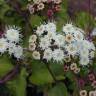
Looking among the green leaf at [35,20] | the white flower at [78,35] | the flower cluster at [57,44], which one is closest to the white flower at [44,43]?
the flower cluster at [57,44]

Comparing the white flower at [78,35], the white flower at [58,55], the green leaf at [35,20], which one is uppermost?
the green leaf at [35,20]

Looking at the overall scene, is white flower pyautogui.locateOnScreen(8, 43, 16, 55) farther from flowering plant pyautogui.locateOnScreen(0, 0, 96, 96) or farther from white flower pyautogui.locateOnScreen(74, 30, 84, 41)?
white flower pyautogui.locateOnScreen(74, 30, 84, 41)

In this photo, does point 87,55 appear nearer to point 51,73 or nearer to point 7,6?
point 51,73

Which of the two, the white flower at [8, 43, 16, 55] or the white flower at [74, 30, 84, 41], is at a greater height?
the white flower at [74, 30, 84, 41]

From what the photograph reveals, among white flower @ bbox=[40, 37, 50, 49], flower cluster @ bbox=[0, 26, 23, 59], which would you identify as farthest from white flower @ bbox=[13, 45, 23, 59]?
white flower @ bbox=[40, 37, 50, 49]

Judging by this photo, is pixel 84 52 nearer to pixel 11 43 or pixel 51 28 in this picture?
pixel 51 28

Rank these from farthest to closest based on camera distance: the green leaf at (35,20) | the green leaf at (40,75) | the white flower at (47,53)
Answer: the green leaf at (35,20) < the green leaf at (40,75) < the white flower at (47,53)

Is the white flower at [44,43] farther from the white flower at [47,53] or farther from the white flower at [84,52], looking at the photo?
the white flower at [84,52]
